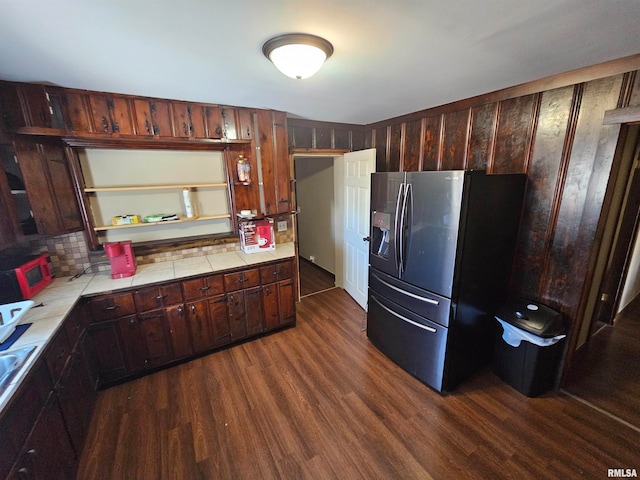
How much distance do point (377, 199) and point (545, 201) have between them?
4.17 feet

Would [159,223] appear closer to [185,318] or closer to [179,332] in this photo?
[185,318]

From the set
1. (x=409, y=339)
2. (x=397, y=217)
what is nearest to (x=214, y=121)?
(x=397, y=217)

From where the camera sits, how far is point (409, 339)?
7.39 ft

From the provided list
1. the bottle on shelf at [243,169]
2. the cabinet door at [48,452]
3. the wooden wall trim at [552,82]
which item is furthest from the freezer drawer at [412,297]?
the cabinet door at [48,452]

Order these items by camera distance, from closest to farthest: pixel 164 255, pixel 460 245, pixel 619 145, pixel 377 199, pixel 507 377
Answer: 1. pixel 619 145
2. pixel 460 245
3. pixel 507 377
4. pixel 377 199
5. pixel 164 255

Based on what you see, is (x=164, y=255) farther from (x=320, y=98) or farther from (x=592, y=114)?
(x=592, y=114)

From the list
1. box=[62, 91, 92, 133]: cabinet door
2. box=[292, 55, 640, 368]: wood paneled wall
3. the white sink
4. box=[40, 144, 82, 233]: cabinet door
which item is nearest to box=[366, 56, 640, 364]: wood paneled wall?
box=[292, 55, 640, 368]: wood paneled wall

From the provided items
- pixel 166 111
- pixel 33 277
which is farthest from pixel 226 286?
pixel 166 111

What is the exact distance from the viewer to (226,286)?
2.47 meters

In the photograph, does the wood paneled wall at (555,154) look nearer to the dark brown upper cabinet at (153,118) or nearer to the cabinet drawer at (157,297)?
the dark brown upper cabinet at (153,118)

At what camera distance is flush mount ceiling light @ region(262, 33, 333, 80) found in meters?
1.26

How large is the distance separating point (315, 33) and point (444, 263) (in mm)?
1616

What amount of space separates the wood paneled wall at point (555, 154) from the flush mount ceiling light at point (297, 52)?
1644mm

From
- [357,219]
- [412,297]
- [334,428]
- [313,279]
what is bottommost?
[334,428]
